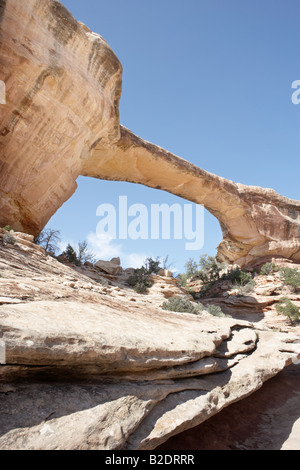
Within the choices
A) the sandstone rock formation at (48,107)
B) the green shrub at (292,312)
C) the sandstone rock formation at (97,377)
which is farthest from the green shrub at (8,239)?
the green shrub at (292,312)

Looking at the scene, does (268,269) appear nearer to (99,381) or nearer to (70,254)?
(70,254)

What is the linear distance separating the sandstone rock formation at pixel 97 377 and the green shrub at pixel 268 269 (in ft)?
47.5

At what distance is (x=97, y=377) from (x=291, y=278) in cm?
1427

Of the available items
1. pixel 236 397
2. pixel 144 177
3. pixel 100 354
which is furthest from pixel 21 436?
pixel 144 177

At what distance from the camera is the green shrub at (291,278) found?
46.1 ft

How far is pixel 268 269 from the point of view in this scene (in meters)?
17.2

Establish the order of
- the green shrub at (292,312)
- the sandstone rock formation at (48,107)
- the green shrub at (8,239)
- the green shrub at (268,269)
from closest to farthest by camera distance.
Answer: the green shrub at (8,239) → the sandstone rock formation at (48,107) → the green shrub at (292,312) → the green shrub at (268,269)

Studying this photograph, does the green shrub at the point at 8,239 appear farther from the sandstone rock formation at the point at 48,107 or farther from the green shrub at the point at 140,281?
the green shrub at the point at 140,281

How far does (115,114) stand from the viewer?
35.3 ft

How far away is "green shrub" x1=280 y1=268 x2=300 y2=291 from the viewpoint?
46.1ft

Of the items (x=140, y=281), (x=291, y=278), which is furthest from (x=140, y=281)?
(x=291, y=278)

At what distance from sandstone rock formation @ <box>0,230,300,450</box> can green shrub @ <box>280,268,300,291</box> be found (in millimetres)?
11816

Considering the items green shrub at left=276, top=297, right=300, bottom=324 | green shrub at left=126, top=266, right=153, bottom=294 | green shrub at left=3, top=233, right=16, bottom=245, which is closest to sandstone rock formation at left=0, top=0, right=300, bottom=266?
green shrub at left=3, top=233, right=16, bottom=245

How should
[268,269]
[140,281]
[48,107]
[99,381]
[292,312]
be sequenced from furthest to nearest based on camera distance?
[268,269] < [140,281] < [292,312] < [48,107] < [99,381]
